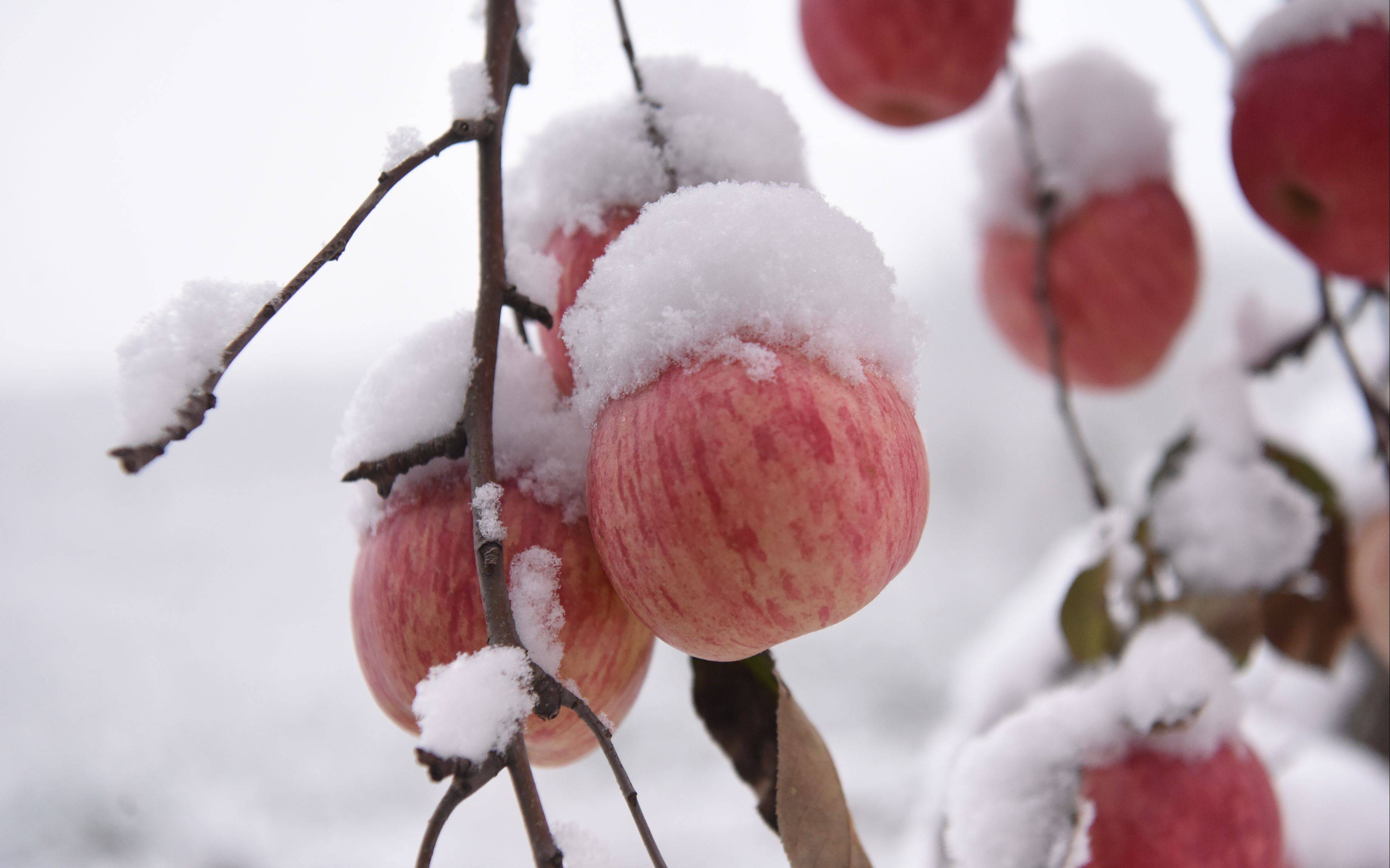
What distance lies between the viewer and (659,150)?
0.36m

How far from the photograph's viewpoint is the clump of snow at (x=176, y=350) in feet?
0.75

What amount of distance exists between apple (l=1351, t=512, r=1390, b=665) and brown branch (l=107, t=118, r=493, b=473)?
0.66 m

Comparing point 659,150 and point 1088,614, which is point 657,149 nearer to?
point 659,150

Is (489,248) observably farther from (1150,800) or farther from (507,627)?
(1150,800)

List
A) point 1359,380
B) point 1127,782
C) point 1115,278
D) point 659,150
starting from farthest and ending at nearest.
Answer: point 1115,278 < point 1359,380 < point 1127,782 < point 659,150

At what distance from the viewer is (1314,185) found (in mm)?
487

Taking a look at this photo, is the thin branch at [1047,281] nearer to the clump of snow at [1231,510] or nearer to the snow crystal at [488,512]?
the clump of snow at [1231,510]

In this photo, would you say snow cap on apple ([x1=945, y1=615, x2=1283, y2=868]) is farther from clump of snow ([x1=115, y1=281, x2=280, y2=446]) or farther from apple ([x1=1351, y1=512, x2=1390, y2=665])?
clump of snow ([x1=115, y1=281, x2=280, y2=446])

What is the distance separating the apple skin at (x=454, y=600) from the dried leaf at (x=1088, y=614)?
0.37 m

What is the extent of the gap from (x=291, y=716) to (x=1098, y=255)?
77 cm

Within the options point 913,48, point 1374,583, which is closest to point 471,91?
point 913,48

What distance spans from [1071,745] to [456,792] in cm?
39

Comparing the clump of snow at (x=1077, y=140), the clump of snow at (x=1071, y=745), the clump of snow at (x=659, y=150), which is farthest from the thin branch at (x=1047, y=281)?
the clump of snow at (x=659, y=150)

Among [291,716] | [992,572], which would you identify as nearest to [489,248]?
[291,716]
